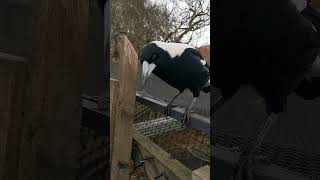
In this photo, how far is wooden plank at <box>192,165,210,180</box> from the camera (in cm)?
72

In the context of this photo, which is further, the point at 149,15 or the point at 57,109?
the point at 149,15

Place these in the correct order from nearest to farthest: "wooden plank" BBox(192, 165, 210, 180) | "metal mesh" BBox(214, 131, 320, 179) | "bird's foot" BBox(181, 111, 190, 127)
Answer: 1. "metal mesh" BBox(214, 131, 320, 179)
2. "wooden plank" BBox(192, 165, 210, 180)
3. "bird's foot" BBox(181, 111, 190, 127)

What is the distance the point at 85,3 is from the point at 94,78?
0.18 meters

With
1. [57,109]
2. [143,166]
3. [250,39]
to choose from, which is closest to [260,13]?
[250,39]

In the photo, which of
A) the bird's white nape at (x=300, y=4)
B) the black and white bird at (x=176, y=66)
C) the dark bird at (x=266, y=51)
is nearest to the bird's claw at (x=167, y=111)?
the black and white bird at (x=176, y=66)

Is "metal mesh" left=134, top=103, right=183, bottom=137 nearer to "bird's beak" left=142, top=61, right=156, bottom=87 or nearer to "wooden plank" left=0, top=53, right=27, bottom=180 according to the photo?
"bird's beak" left=142, top=61, right=156, bottom=87

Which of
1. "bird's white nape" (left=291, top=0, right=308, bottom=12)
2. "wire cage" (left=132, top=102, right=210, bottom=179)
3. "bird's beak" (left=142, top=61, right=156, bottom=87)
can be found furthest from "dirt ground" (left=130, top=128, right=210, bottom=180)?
"bird's white nape" (left=291, top=0, right=308, bottom=12)

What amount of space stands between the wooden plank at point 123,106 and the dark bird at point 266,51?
401mm

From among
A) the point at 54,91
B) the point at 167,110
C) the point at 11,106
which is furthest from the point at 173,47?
the point at 11,106

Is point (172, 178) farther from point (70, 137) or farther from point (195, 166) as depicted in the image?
point (70, 137)

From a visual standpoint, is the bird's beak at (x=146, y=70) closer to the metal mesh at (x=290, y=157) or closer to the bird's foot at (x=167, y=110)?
the bird's foot at (x=167, y=110)

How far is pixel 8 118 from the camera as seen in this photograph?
80cm

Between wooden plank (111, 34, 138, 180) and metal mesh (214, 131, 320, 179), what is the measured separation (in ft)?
1.47

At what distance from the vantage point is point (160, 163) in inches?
36.9
